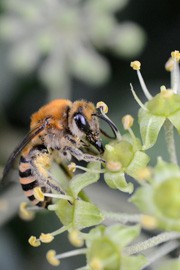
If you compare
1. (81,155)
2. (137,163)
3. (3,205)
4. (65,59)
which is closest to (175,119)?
(137,163)

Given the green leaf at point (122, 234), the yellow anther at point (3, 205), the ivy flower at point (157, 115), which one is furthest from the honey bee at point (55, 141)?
the yellow anther at point (3, 205)

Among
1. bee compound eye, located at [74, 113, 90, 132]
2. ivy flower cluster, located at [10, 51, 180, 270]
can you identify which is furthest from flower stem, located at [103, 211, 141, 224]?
bee compound eye, located at [74, 113, 90, 132]

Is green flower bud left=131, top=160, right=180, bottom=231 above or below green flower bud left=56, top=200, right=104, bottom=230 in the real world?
below

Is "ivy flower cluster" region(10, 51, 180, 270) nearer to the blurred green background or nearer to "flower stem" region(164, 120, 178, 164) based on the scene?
"flower stem" region(164, 120, 178, 164)

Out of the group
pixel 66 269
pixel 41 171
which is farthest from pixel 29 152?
pixel 66 269

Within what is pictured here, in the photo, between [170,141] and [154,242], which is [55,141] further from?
[154,242]

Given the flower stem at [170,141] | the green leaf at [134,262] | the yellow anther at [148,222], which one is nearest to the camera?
the yellow anther at [148,222]

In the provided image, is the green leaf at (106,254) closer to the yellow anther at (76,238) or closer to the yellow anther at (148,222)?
the yellow anther at (76,238)

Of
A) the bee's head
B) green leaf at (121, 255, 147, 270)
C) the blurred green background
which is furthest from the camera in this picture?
the blurred green background
